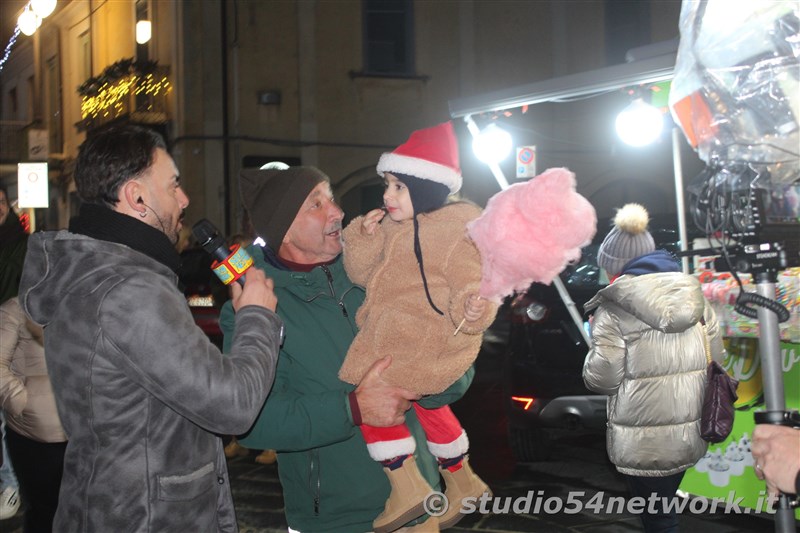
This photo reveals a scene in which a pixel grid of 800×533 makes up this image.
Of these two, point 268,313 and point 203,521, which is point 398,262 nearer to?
point 268,313

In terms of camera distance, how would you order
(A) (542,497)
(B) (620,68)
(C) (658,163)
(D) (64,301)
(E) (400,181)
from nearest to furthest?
(D) (64,301), (E) (400,181), (B) (620,68), (A) (542,497), (C) (658,163)

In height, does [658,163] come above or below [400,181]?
above

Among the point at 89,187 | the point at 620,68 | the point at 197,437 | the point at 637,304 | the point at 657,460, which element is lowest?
the point at 657,460

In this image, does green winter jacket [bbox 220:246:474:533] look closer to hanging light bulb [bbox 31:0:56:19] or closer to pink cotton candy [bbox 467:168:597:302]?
pink cotton candy [bbox 467:168:597:302]

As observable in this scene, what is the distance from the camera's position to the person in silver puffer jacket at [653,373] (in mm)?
4398

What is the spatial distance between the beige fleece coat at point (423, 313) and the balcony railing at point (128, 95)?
52.4ft

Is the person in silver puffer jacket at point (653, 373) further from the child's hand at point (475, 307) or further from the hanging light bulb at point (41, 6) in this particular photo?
the hanging light bulb at point (41, 6)

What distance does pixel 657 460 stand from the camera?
4.44 m

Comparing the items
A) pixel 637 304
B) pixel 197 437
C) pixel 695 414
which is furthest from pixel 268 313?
pixel 695 414

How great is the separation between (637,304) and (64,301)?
2972mm

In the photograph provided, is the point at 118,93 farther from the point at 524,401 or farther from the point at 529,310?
the point at 524,401

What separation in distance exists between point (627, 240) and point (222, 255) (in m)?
2.90

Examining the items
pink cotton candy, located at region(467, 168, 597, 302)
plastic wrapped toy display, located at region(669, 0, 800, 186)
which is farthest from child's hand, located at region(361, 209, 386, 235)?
plastic wrapped toy display, located at region(669, 0, 800, 186)

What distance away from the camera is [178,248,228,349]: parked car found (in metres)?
9.05
